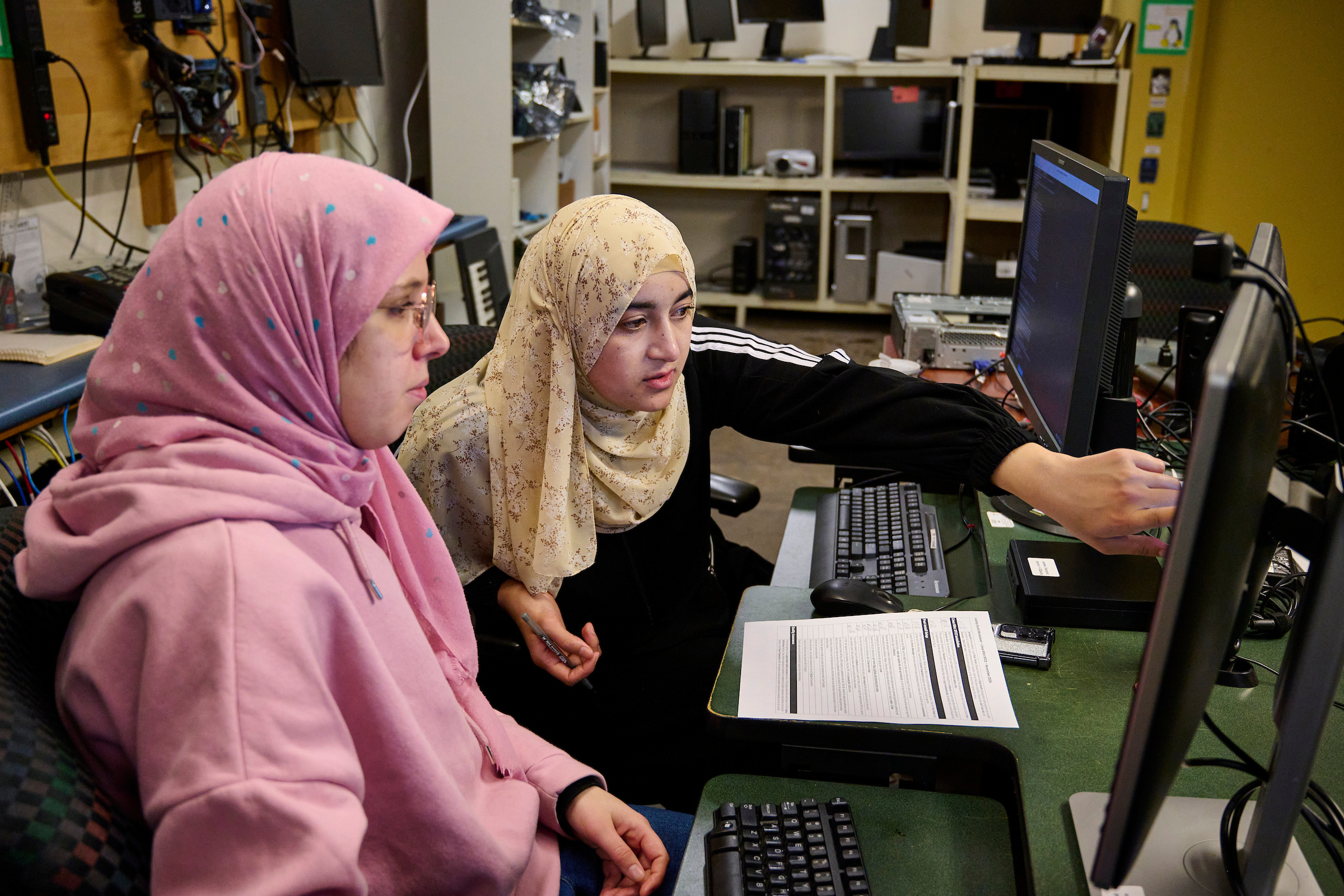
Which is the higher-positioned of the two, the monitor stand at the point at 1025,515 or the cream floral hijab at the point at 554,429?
the cream floral hijab at the point at 554,429

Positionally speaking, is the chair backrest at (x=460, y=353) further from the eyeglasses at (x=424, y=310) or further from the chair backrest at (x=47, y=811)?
the chair backrest at (x=47, y=811)

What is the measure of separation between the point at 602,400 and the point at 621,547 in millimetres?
220

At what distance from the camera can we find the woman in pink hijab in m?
0.69

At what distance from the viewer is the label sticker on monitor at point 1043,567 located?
125cm

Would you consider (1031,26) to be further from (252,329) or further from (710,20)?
(252,329)

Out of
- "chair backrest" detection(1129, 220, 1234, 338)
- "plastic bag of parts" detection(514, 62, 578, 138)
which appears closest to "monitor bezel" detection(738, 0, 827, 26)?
"plastic bag of parts" detection(514, 62, 578, 138)

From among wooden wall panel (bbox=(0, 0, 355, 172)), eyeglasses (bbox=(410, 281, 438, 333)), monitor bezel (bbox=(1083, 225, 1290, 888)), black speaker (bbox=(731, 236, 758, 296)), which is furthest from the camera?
black speaker (bbox=(731, 236, 758, 296))

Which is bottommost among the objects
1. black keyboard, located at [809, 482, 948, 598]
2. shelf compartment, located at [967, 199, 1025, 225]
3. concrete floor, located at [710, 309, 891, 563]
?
concrete floor, located at [710, 309, 891, 563]

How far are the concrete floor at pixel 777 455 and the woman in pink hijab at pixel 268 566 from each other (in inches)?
53.4

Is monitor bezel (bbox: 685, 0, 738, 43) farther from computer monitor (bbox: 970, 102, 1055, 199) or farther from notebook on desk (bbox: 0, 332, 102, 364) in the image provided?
notebook on desk (bbox: 0, 332, 102, 364)

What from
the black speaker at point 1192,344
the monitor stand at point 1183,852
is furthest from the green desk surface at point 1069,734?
the black speaker at point 1192,344

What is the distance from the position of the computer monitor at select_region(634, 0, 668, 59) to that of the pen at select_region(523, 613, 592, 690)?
4432 mm

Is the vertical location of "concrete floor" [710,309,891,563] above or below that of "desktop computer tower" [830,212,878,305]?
below

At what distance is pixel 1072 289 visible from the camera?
132cm
